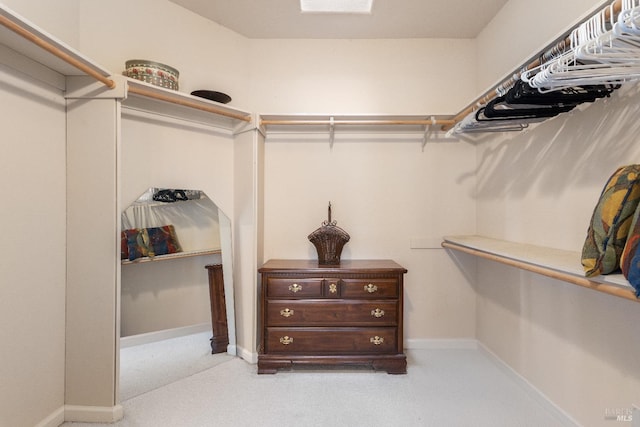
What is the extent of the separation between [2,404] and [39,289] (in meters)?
0.54

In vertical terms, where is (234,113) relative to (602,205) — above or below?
above

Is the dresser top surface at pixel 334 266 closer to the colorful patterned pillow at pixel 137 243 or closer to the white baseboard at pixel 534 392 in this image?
the colorful patterned pillow at pixel 137 243

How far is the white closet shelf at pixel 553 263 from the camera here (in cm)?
105

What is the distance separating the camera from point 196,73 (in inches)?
94.3

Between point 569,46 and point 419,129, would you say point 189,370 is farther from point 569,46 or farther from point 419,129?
point 569,46

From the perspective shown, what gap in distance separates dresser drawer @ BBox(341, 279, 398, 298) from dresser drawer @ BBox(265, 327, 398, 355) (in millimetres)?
252

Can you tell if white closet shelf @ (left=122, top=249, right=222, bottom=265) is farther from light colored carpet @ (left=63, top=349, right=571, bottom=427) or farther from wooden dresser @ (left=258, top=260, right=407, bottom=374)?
light colored carpet @ (left=63, top=349, right=571, bottom=427)

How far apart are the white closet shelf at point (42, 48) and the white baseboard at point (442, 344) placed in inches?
117

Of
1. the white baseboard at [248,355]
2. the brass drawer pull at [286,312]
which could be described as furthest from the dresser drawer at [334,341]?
the white baseboard at [248,355]

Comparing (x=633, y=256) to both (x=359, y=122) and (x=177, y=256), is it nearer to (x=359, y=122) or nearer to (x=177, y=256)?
(x=359, y=122)

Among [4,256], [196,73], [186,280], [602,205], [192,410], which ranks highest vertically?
[196,73]

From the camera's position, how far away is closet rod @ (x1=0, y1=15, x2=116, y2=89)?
1.19m

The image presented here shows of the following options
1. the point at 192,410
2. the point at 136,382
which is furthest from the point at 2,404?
the point at 192,410

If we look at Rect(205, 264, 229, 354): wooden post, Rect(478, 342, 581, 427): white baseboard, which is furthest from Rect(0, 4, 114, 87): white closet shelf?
Rect(478, 342, 581, 427): white baseboard
